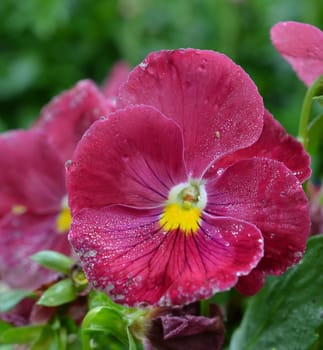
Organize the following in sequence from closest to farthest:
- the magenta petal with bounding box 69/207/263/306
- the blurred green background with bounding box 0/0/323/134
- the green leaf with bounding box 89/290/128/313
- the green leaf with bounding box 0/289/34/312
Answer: the magenta petal with bounding box 69/207/263/306, the green leaf with bounding box 89/290/128/313, the green leaf with bounding box 0/289/34/312, the blurred green background with bounding box 0/0/323/134

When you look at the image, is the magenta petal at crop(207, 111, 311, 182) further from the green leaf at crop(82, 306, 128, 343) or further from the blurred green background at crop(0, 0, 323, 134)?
the blurred green background at crop(0, 0, 323, 134)

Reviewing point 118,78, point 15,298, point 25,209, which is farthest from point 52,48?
point 15,298

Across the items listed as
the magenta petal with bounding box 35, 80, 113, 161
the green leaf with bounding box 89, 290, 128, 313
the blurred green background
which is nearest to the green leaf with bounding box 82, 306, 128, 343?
the green leaf with bounding box 89, 290, 128, 313

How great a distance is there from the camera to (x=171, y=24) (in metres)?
2.33

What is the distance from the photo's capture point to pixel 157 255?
0.60m

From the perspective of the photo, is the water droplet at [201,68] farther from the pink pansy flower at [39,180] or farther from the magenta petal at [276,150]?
the pink pansy flower at [39,180]

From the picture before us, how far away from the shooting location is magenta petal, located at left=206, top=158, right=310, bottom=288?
58cm

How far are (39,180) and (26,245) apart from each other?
8 cm

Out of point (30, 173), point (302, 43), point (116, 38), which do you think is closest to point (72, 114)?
point (30, 173)

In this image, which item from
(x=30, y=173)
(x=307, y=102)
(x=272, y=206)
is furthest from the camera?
(x=30, y=173)

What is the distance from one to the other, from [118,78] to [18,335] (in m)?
0.54

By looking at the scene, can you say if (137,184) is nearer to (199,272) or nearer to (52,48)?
(199,272)

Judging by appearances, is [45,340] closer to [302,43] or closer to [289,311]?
[289,311]

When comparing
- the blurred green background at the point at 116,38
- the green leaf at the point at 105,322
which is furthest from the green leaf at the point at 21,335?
the blurred green background at the point at 116,38
